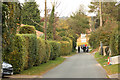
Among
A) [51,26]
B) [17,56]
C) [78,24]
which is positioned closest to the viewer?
[17,56]

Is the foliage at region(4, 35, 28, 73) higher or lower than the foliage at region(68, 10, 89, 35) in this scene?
lower

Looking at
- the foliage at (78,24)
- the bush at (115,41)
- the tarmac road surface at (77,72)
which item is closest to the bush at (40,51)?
the tarmac road surface at (77,72)

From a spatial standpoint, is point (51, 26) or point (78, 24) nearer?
point (51, 26)

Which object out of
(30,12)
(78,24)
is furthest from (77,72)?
(78,24)

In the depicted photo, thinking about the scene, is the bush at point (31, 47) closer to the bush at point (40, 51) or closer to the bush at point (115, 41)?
the bush at point (40, 51)

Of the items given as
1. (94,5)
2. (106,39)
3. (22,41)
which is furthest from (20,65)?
(94,5)

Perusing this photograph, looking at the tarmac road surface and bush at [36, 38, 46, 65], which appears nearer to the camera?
the tarmac road surface

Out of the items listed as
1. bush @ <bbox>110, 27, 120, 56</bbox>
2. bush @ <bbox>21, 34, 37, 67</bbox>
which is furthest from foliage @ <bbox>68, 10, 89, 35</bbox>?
bush @ <bbox>21, 34, 37, 67</bbox>

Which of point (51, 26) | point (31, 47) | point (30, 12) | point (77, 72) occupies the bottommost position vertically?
point (77, 72)

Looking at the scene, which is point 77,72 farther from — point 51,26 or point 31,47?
point 51,26

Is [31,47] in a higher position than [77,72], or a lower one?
higher

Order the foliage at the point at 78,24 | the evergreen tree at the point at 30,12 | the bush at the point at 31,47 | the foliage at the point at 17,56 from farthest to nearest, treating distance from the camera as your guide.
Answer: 1. the foliage at the point at 78,24
2. the evergreen tree at the point at 30,12
3. the bush at the point at 31,47
4. the foliage at the point at 17,56

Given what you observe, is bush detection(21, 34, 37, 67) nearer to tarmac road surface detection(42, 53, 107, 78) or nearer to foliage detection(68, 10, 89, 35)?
tarmac road surface detection(42, 53, 107, 78)

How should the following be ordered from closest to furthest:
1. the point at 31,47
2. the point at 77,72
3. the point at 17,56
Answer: the point at 17,56 < the point at 77,72 < the point at 31,47
